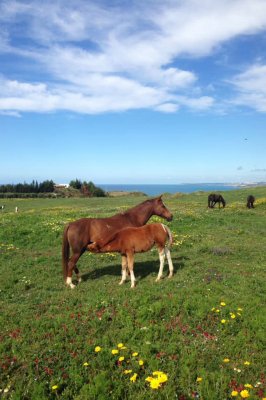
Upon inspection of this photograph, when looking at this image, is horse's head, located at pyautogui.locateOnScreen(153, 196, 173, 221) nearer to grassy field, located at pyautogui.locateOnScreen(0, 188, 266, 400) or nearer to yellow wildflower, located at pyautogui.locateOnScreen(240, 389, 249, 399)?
grassy field, located at pyautogui.locateOnScreen(0, 188, 266, 400)

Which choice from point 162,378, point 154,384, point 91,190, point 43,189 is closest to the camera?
point 154,384

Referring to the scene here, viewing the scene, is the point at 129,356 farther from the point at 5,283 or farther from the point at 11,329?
the point at 5,283

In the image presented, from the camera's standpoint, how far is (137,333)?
8.89 meters

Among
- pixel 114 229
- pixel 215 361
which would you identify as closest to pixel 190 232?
pixel 114 229

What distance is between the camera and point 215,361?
305 inches

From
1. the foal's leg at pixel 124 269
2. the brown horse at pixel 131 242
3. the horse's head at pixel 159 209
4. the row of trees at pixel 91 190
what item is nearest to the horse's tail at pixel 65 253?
the brown horse at pixel 131 242

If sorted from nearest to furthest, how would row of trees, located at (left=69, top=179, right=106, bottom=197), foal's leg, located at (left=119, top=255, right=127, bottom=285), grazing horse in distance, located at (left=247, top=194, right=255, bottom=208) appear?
foal's leg, located at (left=119, top=255, right=127, bottom=285), grazing horse in distance, located at (left=247, top=194, right=255, bottom=208), row of trees, located at (left=69, top=179, right=106, bottom=197)

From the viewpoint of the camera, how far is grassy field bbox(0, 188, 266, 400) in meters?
7.01

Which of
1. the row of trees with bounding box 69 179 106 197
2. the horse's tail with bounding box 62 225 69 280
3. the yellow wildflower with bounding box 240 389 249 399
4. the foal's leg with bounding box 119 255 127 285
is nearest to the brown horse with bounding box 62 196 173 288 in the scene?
the horse's tail with bounding box 62 225 69 280

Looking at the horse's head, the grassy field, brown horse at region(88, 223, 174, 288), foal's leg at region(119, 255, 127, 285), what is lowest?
the grassy field

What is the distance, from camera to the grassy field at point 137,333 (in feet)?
23.0

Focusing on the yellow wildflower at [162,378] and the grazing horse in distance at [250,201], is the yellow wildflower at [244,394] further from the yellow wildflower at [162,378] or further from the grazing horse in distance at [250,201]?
the grazing horse in distance at [250,201]

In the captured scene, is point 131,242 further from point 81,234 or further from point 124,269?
point 81,234

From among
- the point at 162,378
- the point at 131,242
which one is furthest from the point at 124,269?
the point at 162,378
